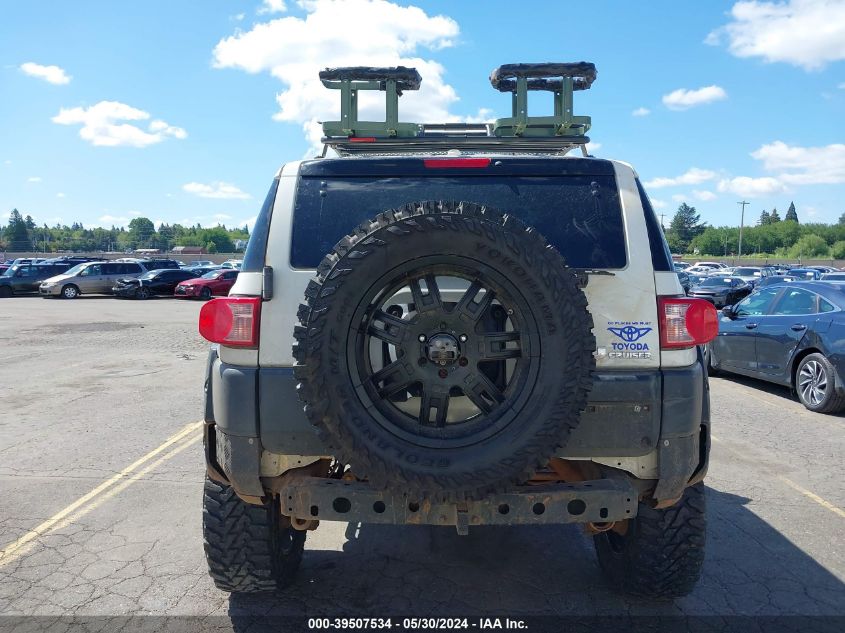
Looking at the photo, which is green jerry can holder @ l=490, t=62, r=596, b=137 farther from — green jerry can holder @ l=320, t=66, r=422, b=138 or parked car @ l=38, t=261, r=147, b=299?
parked car @ l=38, t=261, r=147, b=299

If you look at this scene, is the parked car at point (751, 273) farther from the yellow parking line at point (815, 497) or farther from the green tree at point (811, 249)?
the green tree at point (811, 249)

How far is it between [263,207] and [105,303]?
2723cm

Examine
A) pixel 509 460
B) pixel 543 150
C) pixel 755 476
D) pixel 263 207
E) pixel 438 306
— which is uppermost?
pixel 543 150

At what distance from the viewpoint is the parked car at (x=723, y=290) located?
2203 cm

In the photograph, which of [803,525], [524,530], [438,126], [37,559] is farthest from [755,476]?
[37,559]

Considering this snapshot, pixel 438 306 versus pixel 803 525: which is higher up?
pixel 438 306

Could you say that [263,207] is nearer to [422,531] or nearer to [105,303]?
[422,531]

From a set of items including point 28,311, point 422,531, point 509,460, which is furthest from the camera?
point 28,311

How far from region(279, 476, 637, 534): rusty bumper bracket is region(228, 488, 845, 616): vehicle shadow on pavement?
83 cm

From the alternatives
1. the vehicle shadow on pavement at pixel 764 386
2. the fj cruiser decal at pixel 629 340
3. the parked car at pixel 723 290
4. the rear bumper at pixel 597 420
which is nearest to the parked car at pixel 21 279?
the parked car at pixel 723 290

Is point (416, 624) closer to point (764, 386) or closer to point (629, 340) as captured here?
point (629, 340)

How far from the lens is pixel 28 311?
22.5m

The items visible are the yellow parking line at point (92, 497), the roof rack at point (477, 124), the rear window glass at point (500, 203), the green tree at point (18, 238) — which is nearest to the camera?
the rear window glass at point (500, 203)

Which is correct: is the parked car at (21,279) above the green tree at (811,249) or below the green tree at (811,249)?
below
